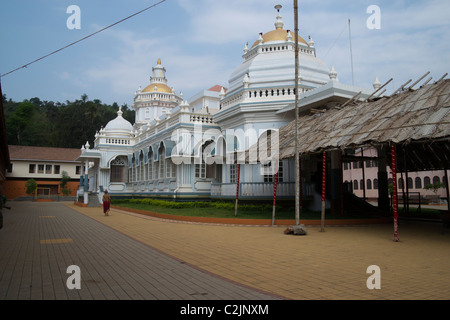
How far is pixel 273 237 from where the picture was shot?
10.2m

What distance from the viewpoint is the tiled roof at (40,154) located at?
48875mm

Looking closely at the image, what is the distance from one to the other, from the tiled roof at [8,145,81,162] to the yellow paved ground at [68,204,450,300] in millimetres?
44074

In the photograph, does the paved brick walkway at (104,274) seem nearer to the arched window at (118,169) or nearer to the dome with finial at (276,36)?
the dome with finial at (276,36)

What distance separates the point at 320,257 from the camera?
728cm

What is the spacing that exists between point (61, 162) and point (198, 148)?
36994 mm

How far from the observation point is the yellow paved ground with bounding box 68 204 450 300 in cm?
501

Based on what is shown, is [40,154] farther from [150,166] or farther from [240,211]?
[240,211]

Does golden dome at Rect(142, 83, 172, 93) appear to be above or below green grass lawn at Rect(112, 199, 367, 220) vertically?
above

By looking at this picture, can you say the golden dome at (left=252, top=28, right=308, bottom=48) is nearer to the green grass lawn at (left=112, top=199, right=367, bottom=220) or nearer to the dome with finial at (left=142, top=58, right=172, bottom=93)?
the green grass lawn at (left=112, top=199, right=367, bottom=220)

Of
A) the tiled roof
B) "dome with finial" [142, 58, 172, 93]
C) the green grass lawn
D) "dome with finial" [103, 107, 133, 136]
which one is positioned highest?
"dome with finial" [142, 58, 172, 93]

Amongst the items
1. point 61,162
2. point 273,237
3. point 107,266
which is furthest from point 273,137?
point 61,162

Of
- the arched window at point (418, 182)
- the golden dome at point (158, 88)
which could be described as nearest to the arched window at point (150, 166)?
the golden dome at point (158, 88)

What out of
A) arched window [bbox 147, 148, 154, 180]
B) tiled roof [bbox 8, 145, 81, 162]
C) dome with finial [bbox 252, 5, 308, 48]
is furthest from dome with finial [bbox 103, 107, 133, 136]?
tiled roof [bbox 8, 145, 81, 162]
